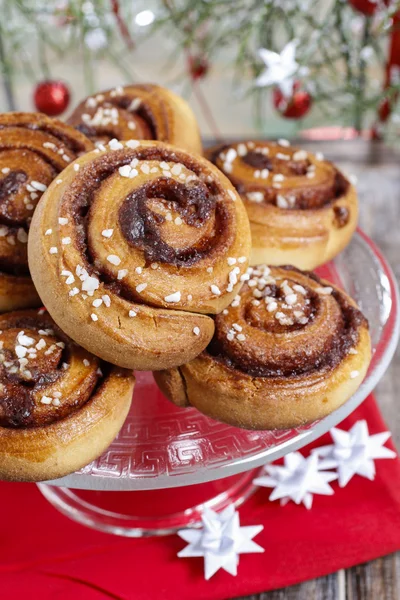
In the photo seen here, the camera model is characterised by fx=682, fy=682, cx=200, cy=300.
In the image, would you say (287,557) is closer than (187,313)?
No

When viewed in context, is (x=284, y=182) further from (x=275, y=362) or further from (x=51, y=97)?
(x=51, y=97)

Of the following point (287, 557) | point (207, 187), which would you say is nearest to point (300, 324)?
point (207, 187)

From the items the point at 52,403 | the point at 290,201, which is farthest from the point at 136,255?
the point at 290,201

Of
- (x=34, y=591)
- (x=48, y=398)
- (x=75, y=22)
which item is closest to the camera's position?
(x=48, y=398)

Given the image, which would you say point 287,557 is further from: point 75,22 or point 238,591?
point 75,22

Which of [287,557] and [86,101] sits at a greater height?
[86,101]

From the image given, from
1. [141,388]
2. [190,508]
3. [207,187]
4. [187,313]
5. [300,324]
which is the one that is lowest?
[190,508]
